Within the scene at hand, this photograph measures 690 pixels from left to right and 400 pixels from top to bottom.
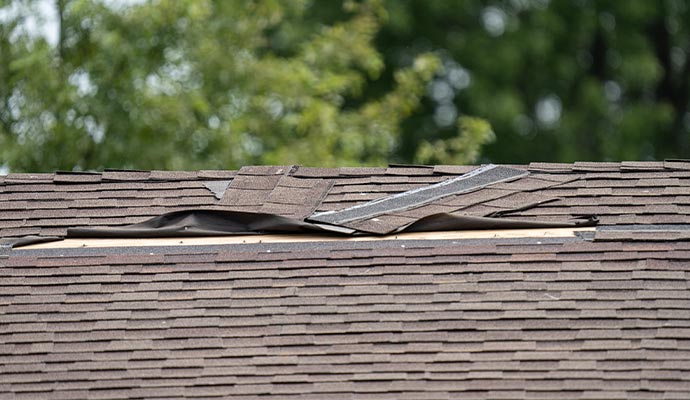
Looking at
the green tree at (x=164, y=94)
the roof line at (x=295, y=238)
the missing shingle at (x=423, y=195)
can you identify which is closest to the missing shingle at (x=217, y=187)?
the roof line at (x=295, y=238)

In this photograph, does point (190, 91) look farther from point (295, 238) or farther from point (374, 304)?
point (374, 304)

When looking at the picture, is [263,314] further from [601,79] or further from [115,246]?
[601,79]

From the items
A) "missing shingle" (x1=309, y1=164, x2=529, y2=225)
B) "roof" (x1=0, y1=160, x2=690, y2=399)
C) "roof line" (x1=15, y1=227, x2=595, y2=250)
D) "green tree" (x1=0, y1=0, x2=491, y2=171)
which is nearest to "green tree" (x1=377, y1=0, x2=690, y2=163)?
"green tree" (x1=0, y1=0, x2=491, y2=171)

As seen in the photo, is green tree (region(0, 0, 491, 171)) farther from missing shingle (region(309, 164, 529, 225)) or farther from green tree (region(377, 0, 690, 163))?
green tree (region(377, 0, 690, 163))

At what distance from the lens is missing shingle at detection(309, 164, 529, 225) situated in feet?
24.5

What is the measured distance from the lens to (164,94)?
15.5 m

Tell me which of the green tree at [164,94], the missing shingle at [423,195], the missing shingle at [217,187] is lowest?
the green tree at [164,94]

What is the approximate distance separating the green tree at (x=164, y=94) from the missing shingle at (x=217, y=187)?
6.78m

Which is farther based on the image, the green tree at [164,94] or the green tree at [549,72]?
the green tree at [549,72]

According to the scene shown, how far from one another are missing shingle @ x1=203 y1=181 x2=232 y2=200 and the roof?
0.12m

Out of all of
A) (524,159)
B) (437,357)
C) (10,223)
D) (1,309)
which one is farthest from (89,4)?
(524,159)

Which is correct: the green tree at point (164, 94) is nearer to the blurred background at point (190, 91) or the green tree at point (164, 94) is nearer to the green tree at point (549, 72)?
the blurred background at point (190, 91)

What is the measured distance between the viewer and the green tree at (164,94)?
49.5 feet

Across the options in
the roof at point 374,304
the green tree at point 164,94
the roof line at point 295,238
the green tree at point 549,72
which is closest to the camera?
the roof at point 374,304
